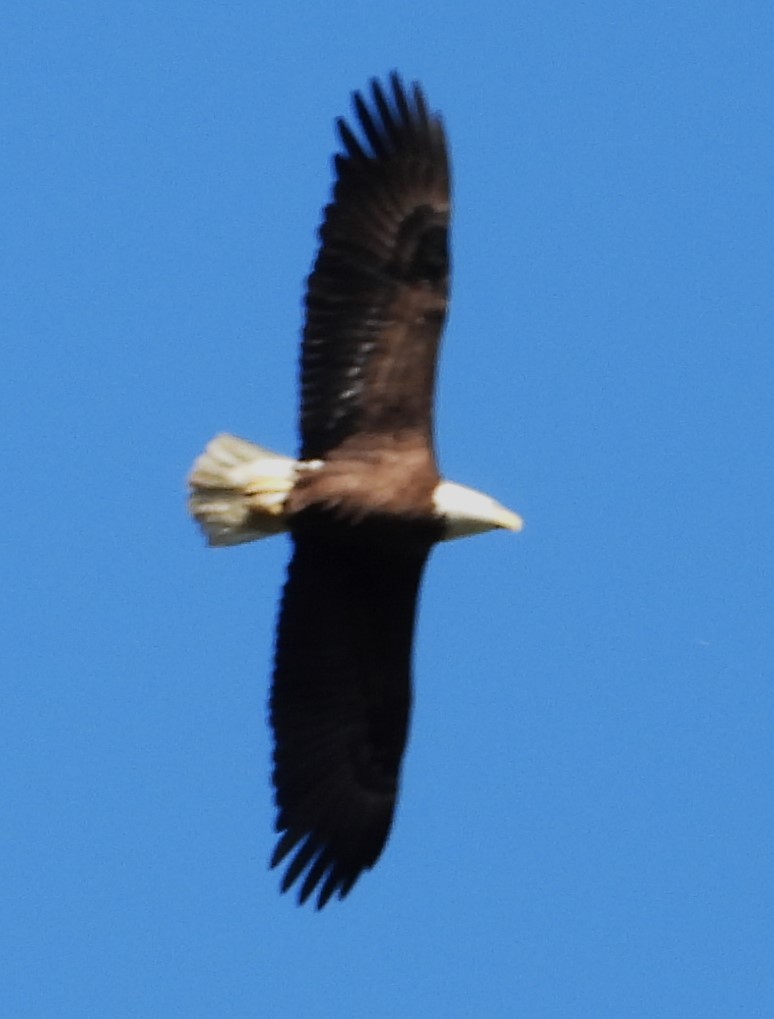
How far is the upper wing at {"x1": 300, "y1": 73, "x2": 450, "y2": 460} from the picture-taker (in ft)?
44.4

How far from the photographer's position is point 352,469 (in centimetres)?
1359

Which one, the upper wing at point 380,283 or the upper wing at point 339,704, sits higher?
the upper wing at point 380,283

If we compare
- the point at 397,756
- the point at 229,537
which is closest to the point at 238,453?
the point at 229,537

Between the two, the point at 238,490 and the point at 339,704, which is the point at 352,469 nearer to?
the point at 238,490

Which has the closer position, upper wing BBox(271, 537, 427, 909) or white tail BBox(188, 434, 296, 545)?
white tail BBox(188, 434, 296, 545)

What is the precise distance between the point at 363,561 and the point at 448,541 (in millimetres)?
345

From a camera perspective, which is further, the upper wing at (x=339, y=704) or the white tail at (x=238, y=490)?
the upper wing at (x=339, y=704)

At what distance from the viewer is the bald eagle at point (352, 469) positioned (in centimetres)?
1355

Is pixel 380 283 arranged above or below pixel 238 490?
above

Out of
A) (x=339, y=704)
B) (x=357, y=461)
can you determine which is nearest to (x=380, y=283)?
(x=357, y=461)

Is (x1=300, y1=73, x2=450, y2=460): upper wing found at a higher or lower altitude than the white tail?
higher

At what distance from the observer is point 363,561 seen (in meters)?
13.9

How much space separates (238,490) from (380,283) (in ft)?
2.97

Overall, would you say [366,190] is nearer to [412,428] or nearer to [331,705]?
[412,428]
